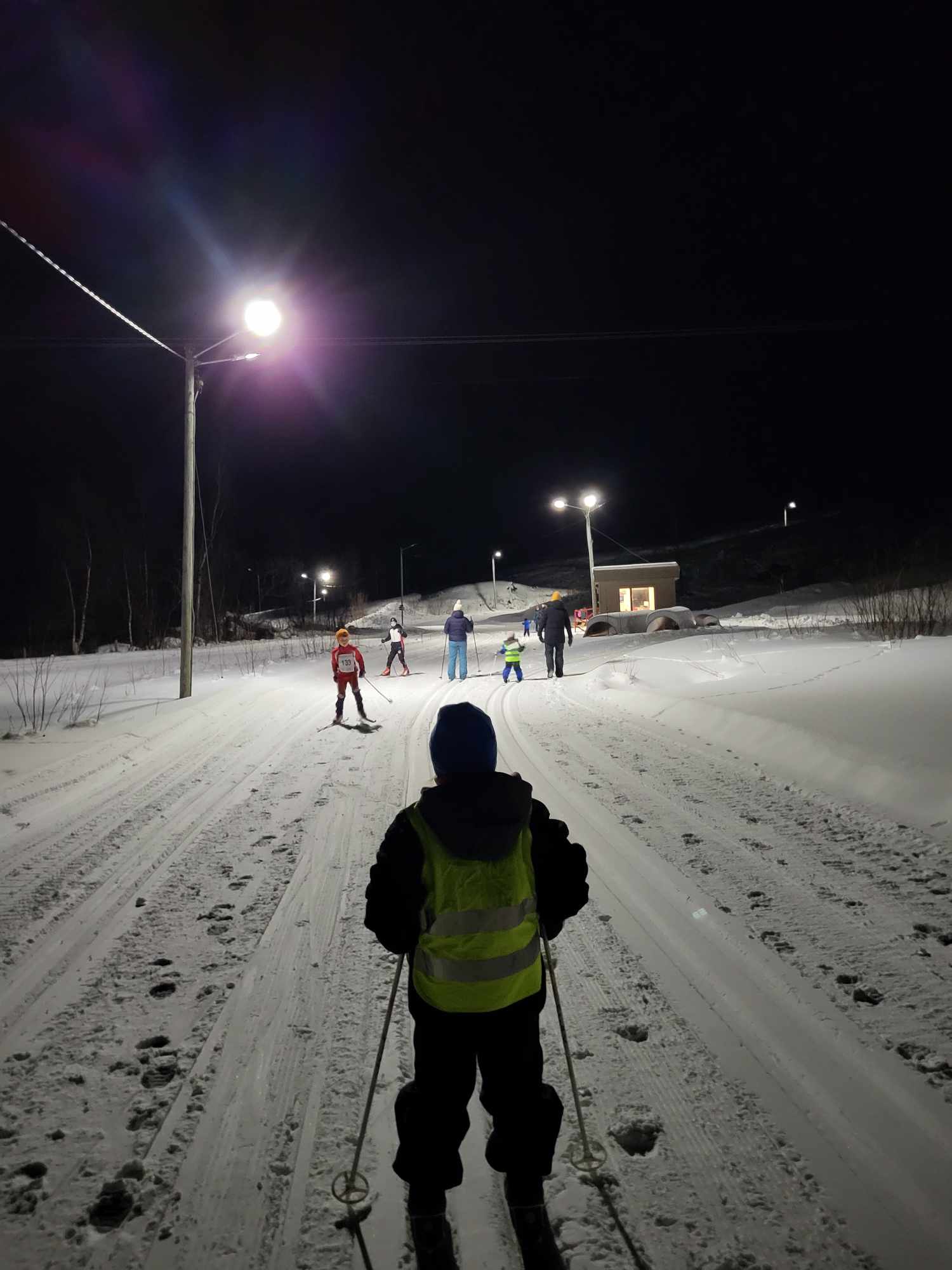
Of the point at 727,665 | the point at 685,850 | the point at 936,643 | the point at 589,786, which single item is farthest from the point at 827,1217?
the point at 727,665

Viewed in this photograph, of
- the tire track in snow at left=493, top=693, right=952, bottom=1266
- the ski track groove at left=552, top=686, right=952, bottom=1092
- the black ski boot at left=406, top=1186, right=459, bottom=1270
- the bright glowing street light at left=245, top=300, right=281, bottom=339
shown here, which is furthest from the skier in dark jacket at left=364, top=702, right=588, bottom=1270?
the bright glowing street light at left=245, top=300, right=281, bottom=339

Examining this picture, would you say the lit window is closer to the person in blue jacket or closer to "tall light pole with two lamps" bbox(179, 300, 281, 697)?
the person in blue jacket

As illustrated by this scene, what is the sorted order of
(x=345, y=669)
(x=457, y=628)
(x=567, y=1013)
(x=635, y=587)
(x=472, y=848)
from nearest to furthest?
(x=472, y=848), (x=567, y=1013), (x=345, y=669), (x=457, y=628), (x=635, y=587)

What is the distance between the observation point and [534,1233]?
1.97m

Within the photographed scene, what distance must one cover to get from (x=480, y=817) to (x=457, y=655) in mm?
16787

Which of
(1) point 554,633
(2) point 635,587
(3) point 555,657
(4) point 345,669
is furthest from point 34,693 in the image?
(2) point 635,587

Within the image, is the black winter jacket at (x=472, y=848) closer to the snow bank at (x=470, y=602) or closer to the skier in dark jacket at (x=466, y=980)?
the skier in dark jacket at (x=466, y=980)

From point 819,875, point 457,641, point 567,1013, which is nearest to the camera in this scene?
point 567,1013

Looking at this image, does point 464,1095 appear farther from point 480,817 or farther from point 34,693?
point 34,693

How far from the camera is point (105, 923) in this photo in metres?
4.16

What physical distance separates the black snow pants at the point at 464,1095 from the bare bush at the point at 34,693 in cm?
964

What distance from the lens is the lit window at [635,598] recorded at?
48.7 meters

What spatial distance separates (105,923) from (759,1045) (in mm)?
3832

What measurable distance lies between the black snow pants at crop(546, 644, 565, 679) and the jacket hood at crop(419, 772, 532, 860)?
15.5 metres
